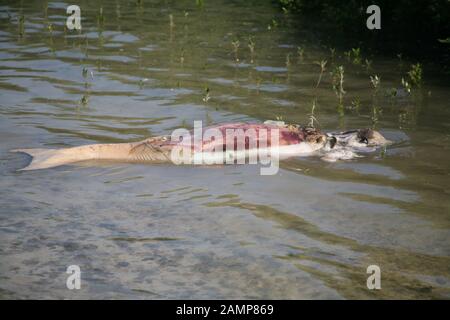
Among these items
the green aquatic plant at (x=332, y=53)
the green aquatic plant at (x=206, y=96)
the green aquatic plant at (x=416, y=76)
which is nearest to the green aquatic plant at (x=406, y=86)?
the green aquatic plant at (x=416, y=76)

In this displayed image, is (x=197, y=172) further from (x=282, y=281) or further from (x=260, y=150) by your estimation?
(x=282, y=281)

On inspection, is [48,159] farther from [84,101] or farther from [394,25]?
[394,25]

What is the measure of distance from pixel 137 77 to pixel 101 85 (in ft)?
2.20

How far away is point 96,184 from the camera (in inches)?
287

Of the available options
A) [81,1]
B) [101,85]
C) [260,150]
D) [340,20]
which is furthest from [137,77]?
[81,1]

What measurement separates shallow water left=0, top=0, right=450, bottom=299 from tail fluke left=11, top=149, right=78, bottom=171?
0.11m

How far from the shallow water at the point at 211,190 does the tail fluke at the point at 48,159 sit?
108 mm

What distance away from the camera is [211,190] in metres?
7.12

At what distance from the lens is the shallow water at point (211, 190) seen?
17.5 ft

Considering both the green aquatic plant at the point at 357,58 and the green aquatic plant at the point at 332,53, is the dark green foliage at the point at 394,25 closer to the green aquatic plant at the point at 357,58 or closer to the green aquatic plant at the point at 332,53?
the green aquatic plant at the point at 332,53

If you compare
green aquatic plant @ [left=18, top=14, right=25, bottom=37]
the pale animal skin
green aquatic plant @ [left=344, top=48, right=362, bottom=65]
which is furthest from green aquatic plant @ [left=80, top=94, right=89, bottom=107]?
green aquatic plant @ [left=344, top=48, right=362, bottom=65]

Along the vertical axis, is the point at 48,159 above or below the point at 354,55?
below

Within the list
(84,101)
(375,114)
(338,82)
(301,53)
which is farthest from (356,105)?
(84,101)

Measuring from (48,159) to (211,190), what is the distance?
5.80 feet
